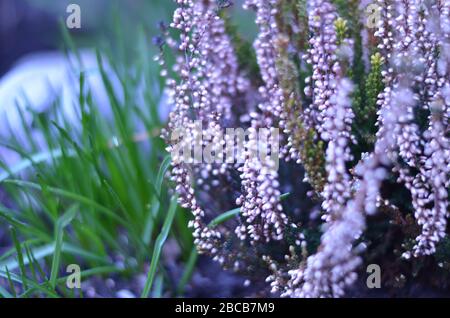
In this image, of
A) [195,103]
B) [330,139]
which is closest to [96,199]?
[195,103]

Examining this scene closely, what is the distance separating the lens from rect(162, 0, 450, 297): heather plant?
1.14 metres

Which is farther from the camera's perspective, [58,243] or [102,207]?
[102,207]

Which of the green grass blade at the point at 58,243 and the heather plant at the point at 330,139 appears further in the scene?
the green grass blade at the point at 58,243

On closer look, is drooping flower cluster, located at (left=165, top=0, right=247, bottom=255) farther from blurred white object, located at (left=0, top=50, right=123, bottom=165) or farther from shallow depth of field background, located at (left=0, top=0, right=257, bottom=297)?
blurred white object, located at (left=0, top=50, right=123, bottom=165)

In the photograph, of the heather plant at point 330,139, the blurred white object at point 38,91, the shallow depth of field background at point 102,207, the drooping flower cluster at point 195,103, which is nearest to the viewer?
the heather plant at point 330,139

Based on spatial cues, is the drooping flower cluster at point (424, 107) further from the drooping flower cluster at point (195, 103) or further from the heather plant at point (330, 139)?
the drooping flower cluster at point (195, 103)

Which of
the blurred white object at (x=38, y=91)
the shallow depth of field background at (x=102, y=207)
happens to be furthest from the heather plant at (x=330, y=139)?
the blurred white object at (x=38, y=91)

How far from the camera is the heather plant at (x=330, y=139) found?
1.14 meters

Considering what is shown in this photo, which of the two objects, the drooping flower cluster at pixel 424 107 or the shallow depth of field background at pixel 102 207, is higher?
the drooping flower cluster at pixel 424 107

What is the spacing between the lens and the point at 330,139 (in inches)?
49.1

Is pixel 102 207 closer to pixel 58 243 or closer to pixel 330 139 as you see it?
pixel 58 243

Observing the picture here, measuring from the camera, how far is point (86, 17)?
3.62 m

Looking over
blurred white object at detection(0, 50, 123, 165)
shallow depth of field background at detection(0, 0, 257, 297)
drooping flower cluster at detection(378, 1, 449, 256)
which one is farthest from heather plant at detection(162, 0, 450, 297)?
blurred white object at detection(0, 50, 123, 165)
